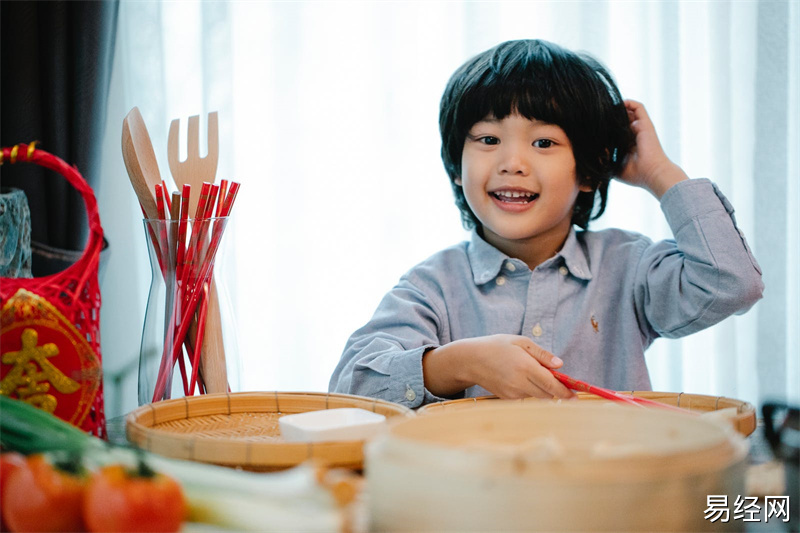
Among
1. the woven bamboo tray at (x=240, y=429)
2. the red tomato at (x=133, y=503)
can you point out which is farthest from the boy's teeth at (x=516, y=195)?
the red tomato at (x=133, y=503)

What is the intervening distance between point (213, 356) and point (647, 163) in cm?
74

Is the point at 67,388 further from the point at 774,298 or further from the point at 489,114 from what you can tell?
the point at 774,298

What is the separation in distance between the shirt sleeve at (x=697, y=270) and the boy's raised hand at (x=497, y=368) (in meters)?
0.38

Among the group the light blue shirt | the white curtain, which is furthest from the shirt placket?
the white curtain

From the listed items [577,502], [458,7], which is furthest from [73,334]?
[458,7]

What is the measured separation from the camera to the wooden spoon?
817mm

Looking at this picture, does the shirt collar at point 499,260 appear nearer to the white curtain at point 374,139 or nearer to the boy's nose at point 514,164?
the boy's nose at point 514,164

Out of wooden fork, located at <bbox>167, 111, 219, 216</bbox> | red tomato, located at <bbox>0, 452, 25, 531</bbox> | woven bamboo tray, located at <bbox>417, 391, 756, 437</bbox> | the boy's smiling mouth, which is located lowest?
woven bamboo tray, located at <bbox>417, 391, 756, 437</bbox>

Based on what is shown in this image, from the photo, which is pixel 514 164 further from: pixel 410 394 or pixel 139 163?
pixel 139 163

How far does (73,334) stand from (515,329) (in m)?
0.73

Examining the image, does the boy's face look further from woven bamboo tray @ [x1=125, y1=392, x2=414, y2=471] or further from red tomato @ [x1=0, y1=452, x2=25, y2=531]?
red tomato @ [x1=0, y1=452, x2=25, y2=531]

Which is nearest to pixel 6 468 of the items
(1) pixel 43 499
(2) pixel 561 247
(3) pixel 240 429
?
(1) pixel 43 499

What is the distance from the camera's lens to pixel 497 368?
84 cm

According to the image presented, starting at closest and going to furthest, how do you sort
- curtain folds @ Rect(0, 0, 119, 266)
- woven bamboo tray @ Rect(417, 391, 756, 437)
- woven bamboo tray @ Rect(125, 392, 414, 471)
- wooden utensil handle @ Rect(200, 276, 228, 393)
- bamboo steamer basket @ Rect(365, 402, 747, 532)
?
1. bamboo steamer basket @ Rect(365, 402, 747, 532)
2. woven bamboo tray @ Rect(125, 392, 414, 471)
3. woven bamboo tray @ Rect(417, 391, 756, 437)
4. wooden utensil handle @ Rect(200, 276, 228, 393)
5. curtain folds @ Rect(0, 0, 119, 266)
